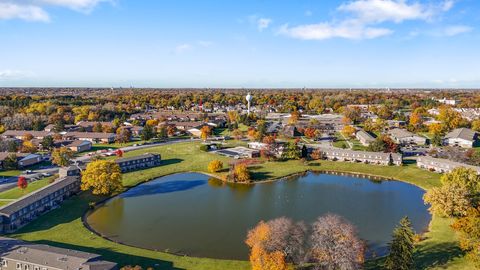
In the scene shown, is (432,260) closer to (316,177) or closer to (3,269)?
(316,177)

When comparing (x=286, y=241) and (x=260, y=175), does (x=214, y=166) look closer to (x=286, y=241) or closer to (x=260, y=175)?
(x=260, y=175)

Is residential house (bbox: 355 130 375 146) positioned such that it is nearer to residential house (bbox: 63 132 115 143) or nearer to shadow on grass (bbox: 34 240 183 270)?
shadow on grass (bbox: 34 240 183 270)

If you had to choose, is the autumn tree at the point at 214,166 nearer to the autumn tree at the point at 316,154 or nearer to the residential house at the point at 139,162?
the residential house at the point at 139,162

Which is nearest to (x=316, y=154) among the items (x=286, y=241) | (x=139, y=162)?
(x=139, y=162)

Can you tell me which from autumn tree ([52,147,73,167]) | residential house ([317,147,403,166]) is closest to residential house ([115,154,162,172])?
autumn tree ([52,147,73,167])

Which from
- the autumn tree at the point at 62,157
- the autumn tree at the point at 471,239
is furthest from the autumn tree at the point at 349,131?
the autumn tree at the point at 62,157
